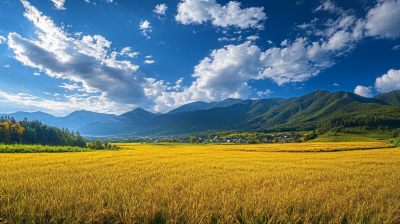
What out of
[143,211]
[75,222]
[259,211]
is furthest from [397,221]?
[75,222]

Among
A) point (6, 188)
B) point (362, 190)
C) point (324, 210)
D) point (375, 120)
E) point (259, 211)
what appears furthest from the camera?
point (375, 120)

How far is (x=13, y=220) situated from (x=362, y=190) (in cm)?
1031

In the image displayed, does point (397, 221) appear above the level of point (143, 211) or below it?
below

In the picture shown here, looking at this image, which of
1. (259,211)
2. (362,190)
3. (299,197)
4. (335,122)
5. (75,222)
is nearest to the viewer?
(75,222)

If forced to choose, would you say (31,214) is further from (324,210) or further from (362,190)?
(362,190)

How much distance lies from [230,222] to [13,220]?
4654 millimetres

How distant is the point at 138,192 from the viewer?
4.89 m

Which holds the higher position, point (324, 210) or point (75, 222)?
point (75, 222)

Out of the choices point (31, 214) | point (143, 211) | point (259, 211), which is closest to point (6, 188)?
point (31, 214)

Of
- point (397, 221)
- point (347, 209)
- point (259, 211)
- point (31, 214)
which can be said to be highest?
point (31, 214)

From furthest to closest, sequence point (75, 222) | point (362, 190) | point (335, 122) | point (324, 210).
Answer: point (335, 122) < point (362, 190) < point (324, 210) < point (75, 222)

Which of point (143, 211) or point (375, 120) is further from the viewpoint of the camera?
point (375, 120)

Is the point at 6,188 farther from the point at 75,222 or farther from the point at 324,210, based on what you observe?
the point at 324,210

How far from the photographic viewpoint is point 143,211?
3512 mm
